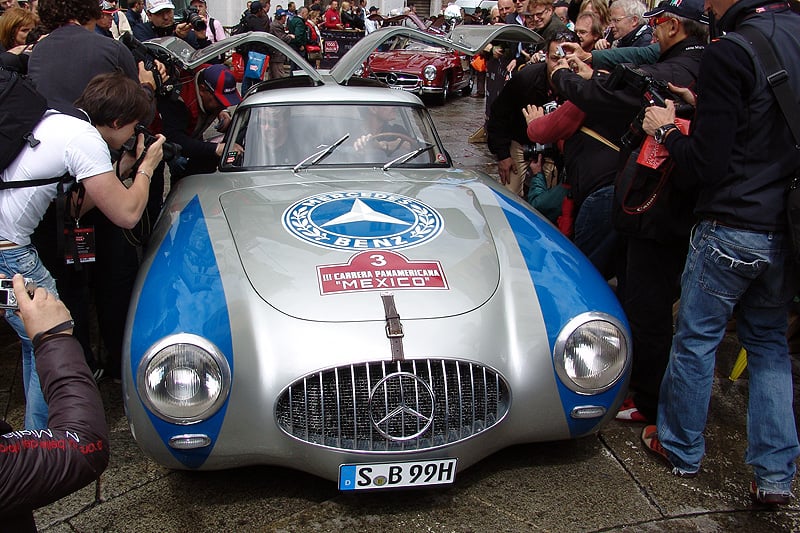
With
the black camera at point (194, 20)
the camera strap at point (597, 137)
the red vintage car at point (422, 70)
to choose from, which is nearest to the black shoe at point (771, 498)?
the camera strap at point (597, 137)

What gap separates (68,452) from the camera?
1495 millimetres

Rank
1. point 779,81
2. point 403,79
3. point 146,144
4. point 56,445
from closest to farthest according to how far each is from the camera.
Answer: point 56,445, point 779,81, point 146,144, point 403,79

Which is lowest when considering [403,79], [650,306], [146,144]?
[403,79]

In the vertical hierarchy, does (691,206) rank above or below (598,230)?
above

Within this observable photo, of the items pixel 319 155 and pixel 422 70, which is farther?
pixel 422 70

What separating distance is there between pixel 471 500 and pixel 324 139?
222 cm

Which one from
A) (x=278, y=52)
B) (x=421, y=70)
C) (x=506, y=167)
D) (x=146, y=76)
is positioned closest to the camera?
(x=146, y=76)

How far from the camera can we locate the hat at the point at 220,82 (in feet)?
17.3

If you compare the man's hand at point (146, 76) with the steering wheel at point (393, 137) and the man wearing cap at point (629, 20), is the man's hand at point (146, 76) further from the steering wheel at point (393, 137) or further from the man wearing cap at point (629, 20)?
the man wearing cap at point (629, 20)

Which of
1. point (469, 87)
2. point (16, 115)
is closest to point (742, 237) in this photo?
point (16, 115)

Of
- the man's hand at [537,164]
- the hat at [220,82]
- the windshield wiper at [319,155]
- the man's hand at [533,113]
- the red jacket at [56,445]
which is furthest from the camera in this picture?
the hat at [220,82]

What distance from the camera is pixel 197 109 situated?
17.3 ft

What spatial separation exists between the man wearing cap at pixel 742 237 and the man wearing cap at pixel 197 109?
3.29 meters

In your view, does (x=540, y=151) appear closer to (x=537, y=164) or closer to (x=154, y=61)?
(x=537, y=164)
